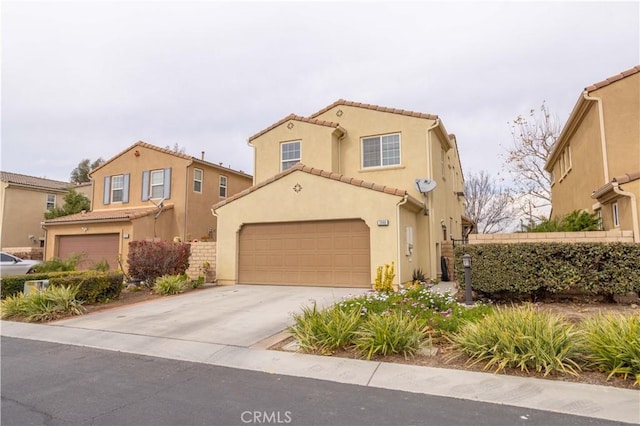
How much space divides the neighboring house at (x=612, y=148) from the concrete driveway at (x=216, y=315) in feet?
25.6

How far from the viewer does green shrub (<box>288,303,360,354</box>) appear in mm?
5898

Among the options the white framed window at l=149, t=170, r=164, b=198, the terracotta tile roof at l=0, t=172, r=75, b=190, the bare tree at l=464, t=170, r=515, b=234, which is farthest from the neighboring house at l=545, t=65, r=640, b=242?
the terracotta tile roof at l=0, t=172, r=75, b=190

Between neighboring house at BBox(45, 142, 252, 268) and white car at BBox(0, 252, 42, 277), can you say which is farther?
neighboring house at BBox(45, 142, 252, 268)

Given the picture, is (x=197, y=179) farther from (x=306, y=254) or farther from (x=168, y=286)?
(x=306, y=254)

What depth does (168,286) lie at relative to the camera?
1248 centimetres

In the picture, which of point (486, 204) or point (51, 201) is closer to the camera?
point (51, 201)

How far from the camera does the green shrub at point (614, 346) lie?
452 centimetres

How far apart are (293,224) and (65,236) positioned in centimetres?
1395

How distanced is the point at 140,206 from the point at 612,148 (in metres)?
21.0

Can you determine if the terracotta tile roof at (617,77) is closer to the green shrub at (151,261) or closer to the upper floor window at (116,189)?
the green shrub at (151,261)

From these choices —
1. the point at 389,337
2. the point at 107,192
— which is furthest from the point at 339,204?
the point at 107,192

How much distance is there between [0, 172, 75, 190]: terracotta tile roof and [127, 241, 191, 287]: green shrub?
696 inches

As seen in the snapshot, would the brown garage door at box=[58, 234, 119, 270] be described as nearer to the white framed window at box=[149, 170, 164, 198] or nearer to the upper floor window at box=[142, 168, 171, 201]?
the upper floor window at box=[142, 168, 171, 201]

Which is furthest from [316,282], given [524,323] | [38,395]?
[38,395]
